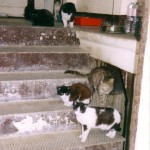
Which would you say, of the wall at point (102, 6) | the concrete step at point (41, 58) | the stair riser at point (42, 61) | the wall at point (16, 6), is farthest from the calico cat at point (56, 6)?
the stair riser at point (42, 61)

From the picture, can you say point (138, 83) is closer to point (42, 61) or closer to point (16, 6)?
point (42, 61)

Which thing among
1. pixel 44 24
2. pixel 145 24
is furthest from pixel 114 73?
pixel 44 24

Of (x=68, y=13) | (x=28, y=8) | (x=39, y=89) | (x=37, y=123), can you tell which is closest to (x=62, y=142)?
(x=37, y=123)

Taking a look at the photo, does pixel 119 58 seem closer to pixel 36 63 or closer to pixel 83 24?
pixel 36 63

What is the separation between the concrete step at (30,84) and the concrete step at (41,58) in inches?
3.6

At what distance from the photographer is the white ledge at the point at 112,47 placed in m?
2.39

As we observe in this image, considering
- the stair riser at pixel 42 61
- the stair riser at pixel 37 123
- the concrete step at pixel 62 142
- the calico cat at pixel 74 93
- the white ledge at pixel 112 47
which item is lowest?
the concrete step at pixel 62 142

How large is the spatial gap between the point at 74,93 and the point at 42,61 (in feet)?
1.85

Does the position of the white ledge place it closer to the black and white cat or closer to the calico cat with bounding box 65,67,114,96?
the calico cat with bounding box 65,67,114,96

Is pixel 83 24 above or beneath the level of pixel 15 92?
above

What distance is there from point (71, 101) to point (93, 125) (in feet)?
1.08

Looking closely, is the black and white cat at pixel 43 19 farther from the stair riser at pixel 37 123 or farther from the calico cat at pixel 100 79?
the stair riser at pixel 37 123

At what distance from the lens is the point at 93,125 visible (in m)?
2.40

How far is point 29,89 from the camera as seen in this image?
2.64 m
